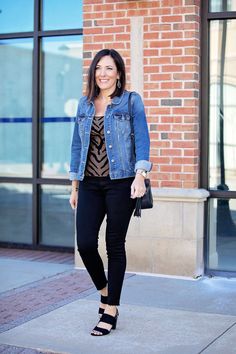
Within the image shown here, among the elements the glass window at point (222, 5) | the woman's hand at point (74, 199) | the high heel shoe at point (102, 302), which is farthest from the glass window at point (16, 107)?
the high heel shoe at point (102, 302)

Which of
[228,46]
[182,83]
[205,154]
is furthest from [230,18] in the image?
[205,154]

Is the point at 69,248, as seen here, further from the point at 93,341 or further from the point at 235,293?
the point at 93,341

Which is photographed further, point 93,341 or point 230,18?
point 230,18

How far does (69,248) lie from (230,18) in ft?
10.6

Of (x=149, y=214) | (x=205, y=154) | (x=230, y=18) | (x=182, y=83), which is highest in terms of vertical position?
(x=230, y=18)

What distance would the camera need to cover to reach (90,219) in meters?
5.08

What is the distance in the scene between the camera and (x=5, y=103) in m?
9.06

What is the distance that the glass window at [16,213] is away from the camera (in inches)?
351

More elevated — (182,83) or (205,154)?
(182,83)

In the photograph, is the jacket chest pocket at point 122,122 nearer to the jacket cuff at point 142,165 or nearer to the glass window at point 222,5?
the jacket cuff at point 142,165

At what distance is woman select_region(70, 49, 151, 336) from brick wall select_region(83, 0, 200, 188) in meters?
1.93

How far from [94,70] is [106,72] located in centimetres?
10

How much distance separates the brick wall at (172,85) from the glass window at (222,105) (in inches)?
9.5

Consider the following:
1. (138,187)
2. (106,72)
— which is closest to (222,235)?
(138,187)
